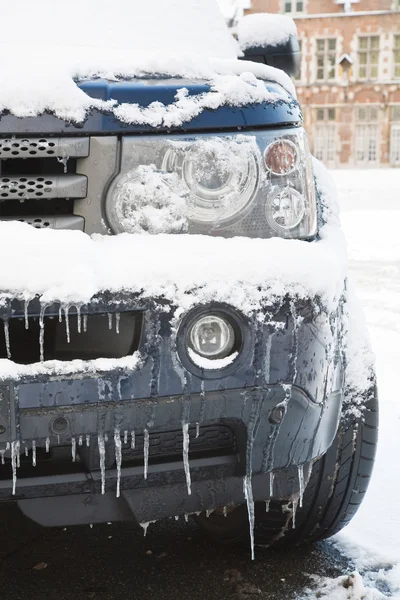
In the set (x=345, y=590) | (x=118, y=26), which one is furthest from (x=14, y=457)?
(x=118, y=26)

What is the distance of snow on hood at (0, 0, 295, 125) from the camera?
164 cm

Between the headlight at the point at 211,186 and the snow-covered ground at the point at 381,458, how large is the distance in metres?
1.02

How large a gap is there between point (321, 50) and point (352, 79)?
8.13 feet

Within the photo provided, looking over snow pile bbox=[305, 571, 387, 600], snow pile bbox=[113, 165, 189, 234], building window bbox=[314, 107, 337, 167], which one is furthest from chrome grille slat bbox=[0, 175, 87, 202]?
building window bbox=[314, 107, 337, 167]

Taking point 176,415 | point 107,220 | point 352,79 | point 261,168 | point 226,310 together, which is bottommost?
point 176,415

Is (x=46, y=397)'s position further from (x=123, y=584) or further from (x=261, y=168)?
(x=123, y=584)

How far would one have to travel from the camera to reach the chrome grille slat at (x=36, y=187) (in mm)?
1612

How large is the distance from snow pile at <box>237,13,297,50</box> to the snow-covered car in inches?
34.5

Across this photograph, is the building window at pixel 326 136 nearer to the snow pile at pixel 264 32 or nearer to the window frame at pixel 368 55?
the window frame at pixel 368 55

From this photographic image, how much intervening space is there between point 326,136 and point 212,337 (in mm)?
44080

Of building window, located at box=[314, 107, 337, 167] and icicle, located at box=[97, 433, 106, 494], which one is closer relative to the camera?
icicle, located at box=[97, 433, 106, 494]

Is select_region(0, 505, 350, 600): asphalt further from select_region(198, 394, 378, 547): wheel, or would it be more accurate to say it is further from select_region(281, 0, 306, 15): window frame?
select_region(281, 0, 306, 15): window frame

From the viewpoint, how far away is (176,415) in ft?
5.26

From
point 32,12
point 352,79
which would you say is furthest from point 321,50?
point 32,12
